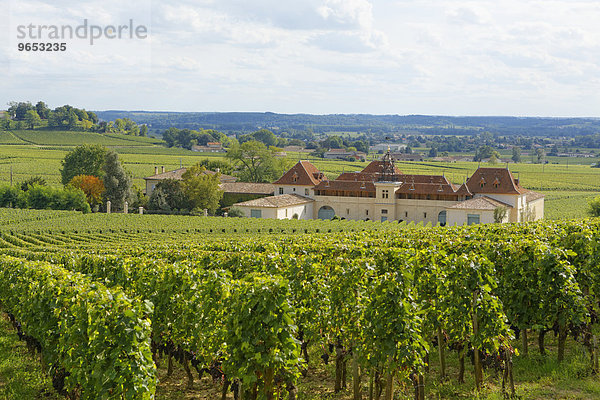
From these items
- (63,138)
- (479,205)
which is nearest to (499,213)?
(479,205)

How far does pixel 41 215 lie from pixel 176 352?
56678 mm

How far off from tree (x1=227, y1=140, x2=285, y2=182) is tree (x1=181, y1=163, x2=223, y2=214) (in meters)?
22.0

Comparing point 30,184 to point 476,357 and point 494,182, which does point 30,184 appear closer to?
point 494,182

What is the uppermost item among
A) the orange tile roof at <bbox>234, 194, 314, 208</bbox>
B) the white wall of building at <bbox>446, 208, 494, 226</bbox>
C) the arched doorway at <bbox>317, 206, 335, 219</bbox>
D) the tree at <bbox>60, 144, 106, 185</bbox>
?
the tree at <bbox>60, 144, 106, 185</bbox>

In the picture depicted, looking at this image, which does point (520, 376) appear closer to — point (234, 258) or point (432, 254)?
point (432, 254)

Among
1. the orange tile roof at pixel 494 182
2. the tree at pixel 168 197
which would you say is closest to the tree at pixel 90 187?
the tree at pixel 168 197

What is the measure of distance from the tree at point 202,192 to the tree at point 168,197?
108cm

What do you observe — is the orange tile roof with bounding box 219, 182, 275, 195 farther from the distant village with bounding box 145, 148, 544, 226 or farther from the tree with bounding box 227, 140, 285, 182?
the tree with bounding box 227, 140, 285, 182

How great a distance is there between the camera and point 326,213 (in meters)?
73.6

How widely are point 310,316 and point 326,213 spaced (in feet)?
188

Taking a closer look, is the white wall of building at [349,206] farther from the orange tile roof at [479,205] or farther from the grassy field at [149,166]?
the grassy field at [149,166]

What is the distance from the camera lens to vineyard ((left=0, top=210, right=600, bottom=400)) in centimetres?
1291

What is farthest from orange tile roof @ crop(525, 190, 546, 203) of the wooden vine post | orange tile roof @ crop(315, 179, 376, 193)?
the wooden vine post

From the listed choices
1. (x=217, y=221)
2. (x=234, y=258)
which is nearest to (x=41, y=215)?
(x=217, y=221)
